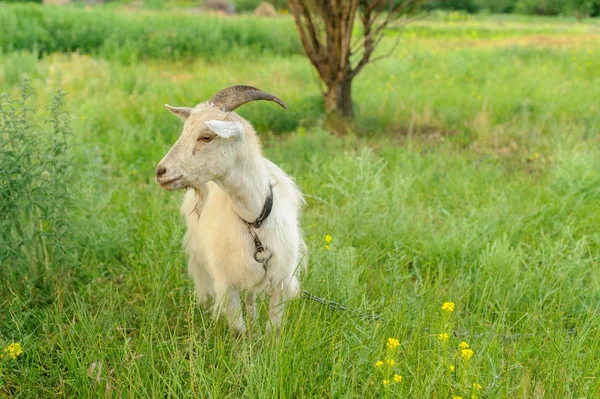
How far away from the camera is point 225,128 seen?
2.31 metres

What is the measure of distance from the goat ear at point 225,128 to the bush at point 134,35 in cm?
1000

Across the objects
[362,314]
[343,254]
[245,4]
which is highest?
[245,4]

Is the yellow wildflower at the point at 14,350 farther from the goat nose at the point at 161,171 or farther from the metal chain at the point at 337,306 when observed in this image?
the metal chain at the point at 337,306

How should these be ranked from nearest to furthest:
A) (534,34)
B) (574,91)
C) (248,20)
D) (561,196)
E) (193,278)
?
(193,278), (561,196), (574,91), (248,20), (534,34)

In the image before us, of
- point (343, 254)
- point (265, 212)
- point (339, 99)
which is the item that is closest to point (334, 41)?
point (339, 99)

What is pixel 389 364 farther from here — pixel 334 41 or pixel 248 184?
pixel 334 41

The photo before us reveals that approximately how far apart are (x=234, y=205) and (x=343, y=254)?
96cm

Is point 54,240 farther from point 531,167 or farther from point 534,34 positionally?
A: point 534,34

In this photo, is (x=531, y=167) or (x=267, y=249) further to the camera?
(x=531, y=167)

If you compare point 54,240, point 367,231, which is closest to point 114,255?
point 54,240

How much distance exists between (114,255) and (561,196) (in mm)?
3809

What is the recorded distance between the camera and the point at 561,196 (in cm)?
489

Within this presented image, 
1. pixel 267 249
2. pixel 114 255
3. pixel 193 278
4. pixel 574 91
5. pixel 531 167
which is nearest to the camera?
pixel 267 249

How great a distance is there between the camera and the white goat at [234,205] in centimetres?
241
